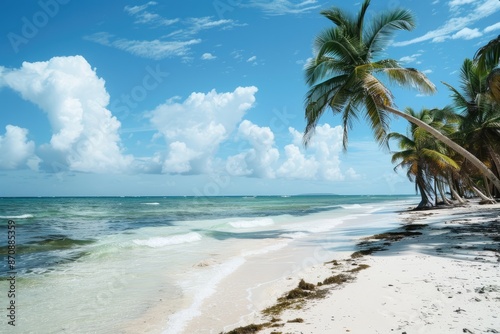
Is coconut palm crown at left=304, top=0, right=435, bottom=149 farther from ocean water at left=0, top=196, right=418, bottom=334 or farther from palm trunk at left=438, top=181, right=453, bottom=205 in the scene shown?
palm trunk at left=438, top=181, right=453, bottom=205

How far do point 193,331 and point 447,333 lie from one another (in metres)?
3.25

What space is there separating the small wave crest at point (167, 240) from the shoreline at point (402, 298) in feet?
26.9

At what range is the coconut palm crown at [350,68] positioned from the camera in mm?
13555

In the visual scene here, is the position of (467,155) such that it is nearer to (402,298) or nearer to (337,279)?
(337,279)

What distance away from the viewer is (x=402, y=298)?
16.4 feet

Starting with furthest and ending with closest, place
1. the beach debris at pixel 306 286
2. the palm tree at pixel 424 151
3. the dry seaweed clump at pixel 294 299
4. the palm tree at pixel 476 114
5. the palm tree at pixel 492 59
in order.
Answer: the palm tree at pixel 424 151 < the palm tree at pixel 476 114 < the palm tree at pixel 492 59 < the beach debris at pixel 306 286 < the dry seaweed clump at pixel 294 299

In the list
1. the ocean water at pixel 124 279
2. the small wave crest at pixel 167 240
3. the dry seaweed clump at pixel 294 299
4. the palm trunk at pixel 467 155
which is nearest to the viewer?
the dry seaweed clump at pixel 294 299

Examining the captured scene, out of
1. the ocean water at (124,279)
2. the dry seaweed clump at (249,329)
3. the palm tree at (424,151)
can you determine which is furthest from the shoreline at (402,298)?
the palm tree at (424,151)

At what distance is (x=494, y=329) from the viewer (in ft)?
12.0

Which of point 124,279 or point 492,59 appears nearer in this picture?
point 124,279

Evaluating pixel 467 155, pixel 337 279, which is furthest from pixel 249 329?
pixel 467 155

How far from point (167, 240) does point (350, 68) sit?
11.3 m

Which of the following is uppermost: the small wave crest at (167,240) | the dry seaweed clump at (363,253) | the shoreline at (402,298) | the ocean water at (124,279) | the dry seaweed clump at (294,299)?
the shoreline at (402,298)

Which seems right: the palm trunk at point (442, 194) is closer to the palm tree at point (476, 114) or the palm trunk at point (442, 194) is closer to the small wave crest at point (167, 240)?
the palm tree at point (476, 114)
